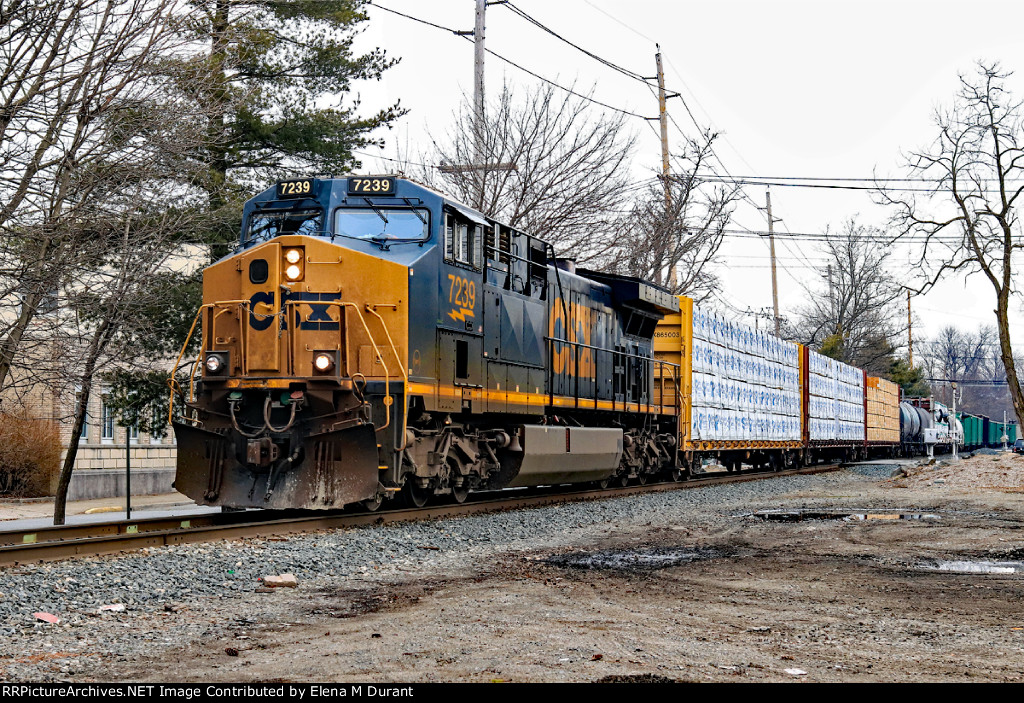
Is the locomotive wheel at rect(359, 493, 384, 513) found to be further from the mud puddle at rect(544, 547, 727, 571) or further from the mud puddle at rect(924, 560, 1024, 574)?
the mud puddle at rect(924, 560, 1024, 574)

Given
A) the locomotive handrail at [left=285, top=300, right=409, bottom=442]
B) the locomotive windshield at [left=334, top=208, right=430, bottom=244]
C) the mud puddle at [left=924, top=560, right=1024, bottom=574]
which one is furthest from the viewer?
the locomotive windshield at [left=334, top=208, right=430, bottom=244]

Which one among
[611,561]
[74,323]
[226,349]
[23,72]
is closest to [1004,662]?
[611,561]

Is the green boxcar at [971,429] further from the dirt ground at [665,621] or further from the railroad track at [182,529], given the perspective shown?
the dirt ground at [665,621]

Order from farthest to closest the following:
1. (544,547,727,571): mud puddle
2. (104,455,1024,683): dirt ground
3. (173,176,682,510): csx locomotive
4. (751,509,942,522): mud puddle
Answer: (751,509,942,522): mud puddle < (173,176,682,510): csx locomotive < (544,547,727,571): mud puddle < (104,455,1024,683): dirt ground

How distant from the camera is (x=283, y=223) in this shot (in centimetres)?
1209

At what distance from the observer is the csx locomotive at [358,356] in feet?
35.9

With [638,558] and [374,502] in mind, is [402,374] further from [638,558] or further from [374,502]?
[638,558]

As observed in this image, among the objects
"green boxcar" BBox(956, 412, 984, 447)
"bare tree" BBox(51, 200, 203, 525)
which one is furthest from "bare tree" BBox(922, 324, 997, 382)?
"bare tree" BBox(51, 200, 203, 525)

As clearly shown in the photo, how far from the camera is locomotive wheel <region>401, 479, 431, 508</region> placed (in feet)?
42.2

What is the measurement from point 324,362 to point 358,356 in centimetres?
39

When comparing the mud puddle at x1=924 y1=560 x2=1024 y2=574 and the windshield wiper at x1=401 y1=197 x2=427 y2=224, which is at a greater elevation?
the windshield wiper at x1=401 y1=197 x2=427 y2=224

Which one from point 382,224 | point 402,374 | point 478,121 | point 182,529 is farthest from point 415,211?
point 478,121

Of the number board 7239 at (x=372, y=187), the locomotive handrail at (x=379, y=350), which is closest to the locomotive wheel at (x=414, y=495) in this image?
the locomotive handrail at (x=379, y=350)

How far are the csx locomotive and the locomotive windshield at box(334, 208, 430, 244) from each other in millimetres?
16
